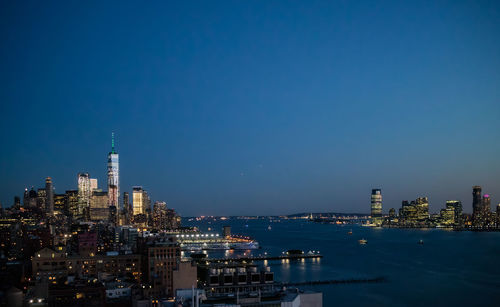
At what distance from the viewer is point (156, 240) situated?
1734 inches

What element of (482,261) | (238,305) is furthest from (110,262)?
(482,261)

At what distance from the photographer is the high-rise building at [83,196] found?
5699 inches

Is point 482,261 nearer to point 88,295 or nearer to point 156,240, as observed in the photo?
point 156,240

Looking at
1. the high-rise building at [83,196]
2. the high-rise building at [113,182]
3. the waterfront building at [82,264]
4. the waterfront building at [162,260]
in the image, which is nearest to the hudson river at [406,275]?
the waterfront building at [162,260]

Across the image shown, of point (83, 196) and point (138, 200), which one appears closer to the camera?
point (83, 196)

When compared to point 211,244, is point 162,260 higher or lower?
higher

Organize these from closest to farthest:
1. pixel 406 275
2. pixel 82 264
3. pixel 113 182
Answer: pixel 82 264, pixel 406 275, pixel 113 182

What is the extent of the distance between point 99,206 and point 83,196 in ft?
36.6

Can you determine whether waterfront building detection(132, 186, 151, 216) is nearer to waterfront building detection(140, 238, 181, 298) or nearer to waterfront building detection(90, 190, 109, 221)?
waterfront building detection(90, 190, 109, 221)

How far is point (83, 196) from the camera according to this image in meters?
157

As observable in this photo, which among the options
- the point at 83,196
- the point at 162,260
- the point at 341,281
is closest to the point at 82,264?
the point at 162,260

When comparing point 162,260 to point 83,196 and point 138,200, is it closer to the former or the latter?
point 83,196

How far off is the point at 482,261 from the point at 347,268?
2268 centimetres

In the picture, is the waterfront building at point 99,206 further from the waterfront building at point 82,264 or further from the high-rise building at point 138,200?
the waterfront building at point 82,264
